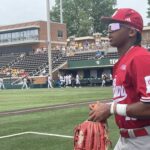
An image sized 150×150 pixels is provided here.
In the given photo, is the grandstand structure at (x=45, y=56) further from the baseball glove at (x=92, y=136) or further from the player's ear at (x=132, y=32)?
the baseball glove at (x=92, y=136)

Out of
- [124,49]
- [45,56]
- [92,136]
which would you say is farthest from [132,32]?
[45,56]

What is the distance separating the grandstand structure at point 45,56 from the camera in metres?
49.9

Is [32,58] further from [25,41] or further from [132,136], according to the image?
[132,136]

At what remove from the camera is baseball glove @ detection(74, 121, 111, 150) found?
12.2ft

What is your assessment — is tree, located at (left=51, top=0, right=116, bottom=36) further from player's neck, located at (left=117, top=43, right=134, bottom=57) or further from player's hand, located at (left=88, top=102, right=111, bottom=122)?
player's hand, located at (left=88, top=102, right=111, bottom=122)

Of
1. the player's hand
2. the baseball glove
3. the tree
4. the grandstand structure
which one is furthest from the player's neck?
the tree

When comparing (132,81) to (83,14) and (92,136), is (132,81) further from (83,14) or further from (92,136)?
(83,14)

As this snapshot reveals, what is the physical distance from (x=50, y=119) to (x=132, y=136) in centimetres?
1014

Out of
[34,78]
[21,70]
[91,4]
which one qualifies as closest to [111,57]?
[34,78]

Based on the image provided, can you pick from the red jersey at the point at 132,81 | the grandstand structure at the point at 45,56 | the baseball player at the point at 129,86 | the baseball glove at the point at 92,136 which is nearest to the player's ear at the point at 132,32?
the baseball player at the point at 129,86

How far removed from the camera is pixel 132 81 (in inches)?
145

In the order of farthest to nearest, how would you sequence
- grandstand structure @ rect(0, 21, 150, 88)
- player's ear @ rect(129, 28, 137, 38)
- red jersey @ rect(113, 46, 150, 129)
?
grandstand structure @ rect(0, 21, 150, 88) → player's ear @ rect(129, 28, 137, 38) → red jersey @ rect(113, 46, 150, 129)

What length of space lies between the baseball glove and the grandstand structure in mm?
38567

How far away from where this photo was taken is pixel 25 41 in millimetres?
74312
